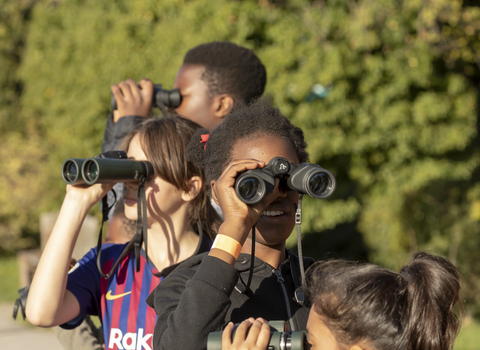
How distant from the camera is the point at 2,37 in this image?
53.0 ft

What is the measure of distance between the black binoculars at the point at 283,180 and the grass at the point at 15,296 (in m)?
4.27

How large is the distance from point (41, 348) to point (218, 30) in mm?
4710

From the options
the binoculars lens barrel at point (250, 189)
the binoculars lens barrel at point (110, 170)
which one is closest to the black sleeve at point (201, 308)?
the binoculars lens barrel at point (250, 189)

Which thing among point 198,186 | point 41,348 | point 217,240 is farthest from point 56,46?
point 217,240

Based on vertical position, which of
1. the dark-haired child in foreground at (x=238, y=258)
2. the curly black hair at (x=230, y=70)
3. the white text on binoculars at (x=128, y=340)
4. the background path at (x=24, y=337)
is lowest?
the background path at (x=24, y=337)

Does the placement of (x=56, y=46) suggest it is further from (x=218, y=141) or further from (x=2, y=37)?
(x=218, y=141)

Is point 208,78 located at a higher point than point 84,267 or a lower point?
higher

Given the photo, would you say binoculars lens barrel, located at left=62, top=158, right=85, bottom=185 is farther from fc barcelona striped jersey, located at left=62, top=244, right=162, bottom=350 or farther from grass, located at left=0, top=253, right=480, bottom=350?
grass, located at left=0, top=253, right=480, bottom=350

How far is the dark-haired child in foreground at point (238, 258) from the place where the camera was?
1481 mm

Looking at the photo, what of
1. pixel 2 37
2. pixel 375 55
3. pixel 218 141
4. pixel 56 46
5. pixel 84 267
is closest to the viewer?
pixel 218 141

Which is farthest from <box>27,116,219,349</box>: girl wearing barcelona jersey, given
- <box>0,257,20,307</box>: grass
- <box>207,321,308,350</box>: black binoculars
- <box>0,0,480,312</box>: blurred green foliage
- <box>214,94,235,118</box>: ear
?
<box>0,257,20,307</box>: grass

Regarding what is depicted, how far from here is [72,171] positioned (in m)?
2.20

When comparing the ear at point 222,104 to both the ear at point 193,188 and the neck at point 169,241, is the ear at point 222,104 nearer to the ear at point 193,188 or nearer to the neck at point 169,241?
the ear at point 193,188

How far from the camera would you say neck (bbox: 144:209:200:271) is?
2344 millimetres
